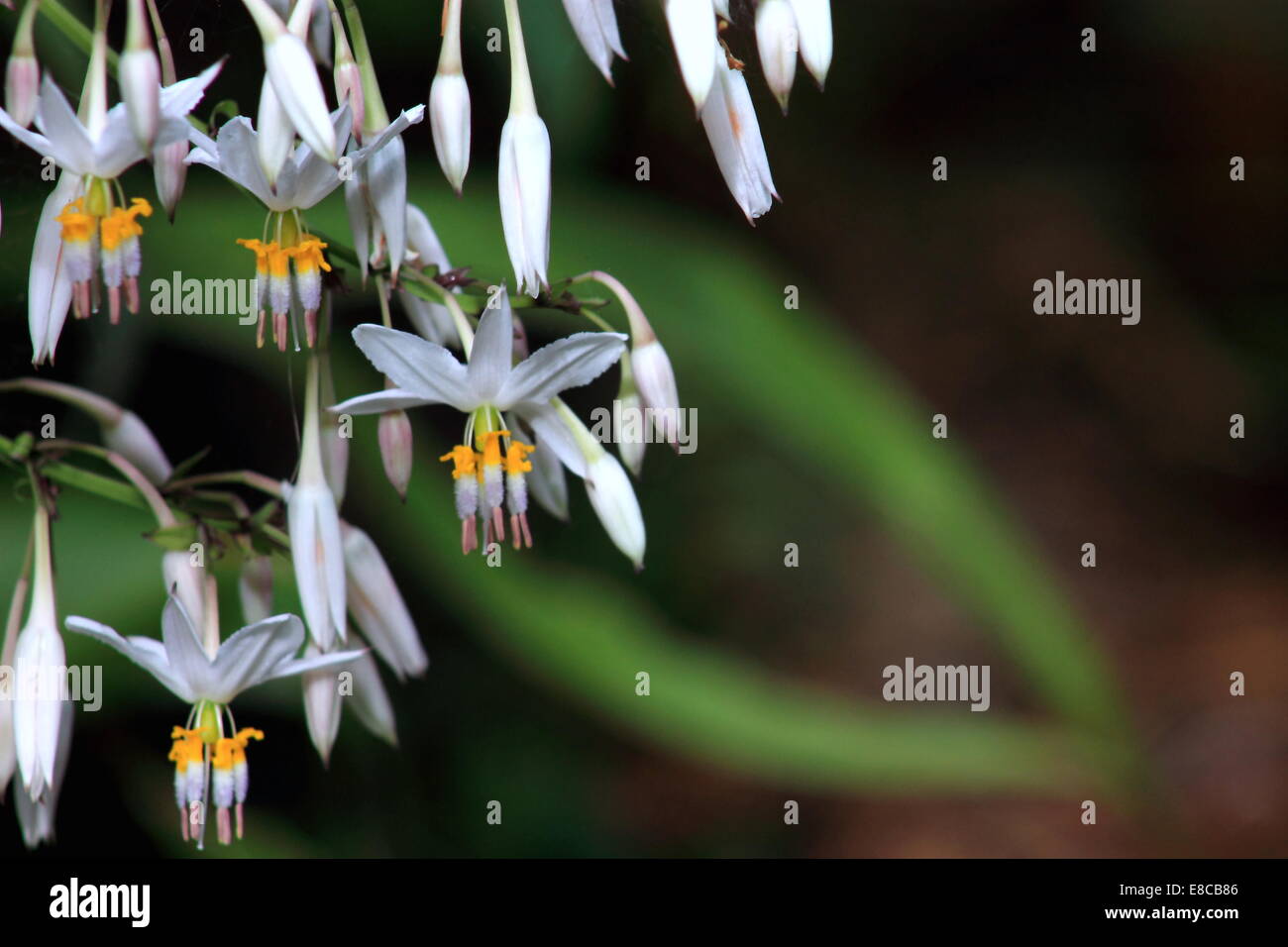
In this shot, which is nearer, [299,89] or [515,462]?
[299,89]

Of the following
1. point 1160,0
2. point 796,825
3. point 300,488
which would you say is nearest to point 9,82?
point 300,488

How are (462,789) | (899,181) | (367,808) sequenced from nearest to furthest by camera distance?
(367,808), (462,789), (899,181)

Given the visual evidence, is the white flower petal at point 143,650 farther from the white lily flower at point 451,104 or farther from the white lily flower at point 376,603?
the white lily flower at point 451,104

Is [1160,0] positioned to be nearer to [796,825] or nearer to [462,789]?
[796,825]

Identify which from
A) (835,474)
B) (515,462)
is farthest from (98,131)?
(835,474)

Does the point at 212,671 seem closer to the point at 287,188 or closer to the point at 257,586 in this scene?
the point at 257,586
